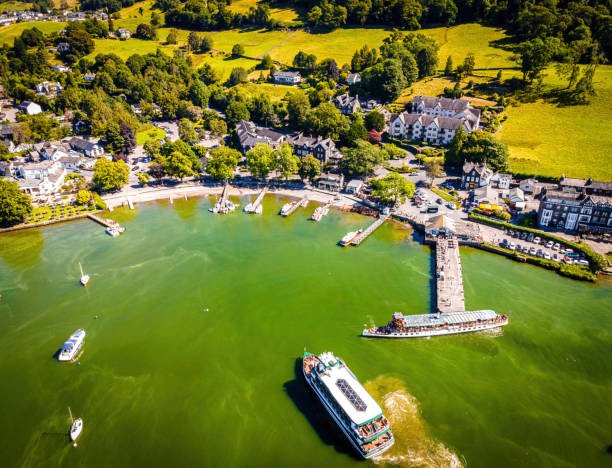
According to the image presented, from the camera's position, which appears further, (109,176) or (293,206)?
(109,176)

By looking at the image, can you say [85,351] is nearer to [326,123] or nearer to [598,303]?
[598,303]

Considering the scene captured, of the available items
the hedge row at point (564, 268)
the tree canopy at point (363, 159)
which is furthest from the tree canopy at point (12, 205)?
the hedge row at point (564, 268)

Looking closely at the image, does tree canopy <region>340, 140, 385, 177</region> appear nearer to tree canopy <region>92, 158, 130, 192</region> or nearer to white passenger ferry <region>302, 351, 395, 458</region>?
tree canopy <region>92, 158, 130, 192</region>

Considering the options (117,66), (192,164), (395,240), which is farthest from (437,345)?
(117,66)

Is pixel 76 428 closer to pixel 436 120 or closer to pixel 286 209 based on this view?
pixel 286 209

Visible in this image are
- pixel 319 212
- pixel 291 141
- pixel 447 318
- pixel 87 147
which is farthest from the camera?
pixel 87 147

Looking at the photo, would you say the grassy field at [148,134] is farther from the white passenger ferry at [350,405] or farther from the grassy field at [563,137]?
the grassy field at [563,137]

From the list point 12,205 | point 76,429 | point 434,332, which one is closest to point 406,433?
point 434,332
